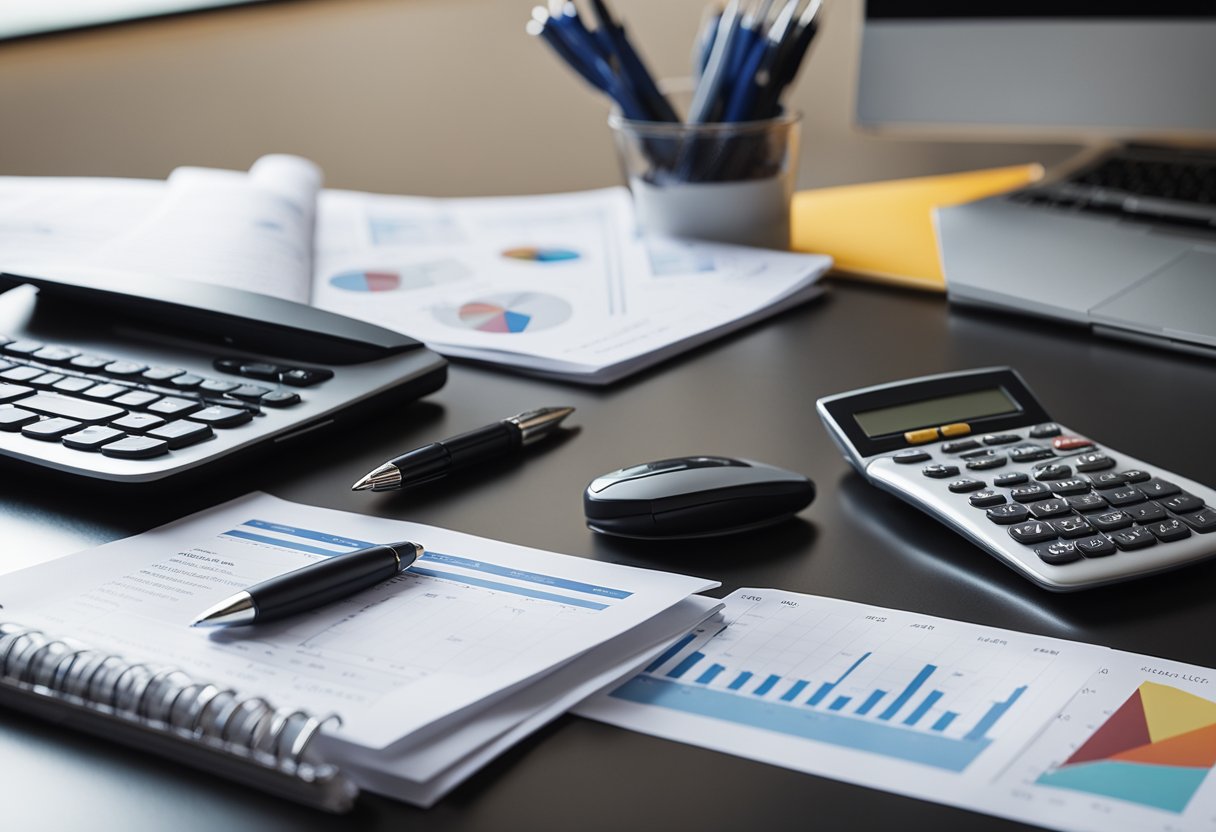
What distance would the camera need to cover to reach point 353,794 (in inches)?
15.2

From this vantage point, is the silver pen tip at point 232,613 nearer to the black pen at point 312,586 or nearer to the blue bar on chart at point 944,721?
the black pen at point 312,586

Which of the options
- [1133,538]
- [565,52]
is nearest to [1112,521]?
[1133,538]

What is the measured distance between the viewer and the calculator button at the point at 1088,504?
1.79 ft

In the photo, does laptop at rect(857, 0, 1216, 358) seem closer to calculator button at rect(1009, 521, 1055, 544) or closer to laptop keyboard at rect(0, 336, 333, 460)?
calculator button at rect(1009, 521, 1055, 544)

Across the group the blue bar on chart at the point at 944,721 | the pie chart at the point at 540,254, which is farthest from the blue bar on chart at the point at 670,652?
the pie chart at the point at 540,254

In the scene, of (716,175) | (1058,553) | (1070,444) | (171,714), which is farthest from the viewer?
(716,175)

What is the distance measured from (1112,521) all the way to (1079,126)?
632mm

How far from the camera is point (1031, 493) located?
557mm

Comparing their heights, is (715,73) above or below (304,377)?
above

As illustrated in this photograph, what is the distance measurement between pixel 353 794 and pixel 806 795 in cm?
15

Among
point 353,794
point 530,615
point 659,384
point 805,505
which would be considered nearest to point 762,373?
point 659,384

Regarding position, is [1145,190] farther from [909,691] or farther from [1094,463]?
[909,691]

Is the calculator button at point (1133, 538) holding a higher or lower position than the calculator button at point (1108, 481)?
lower

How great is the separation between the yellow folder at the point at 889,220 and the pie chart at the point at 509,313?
26 centimetres
